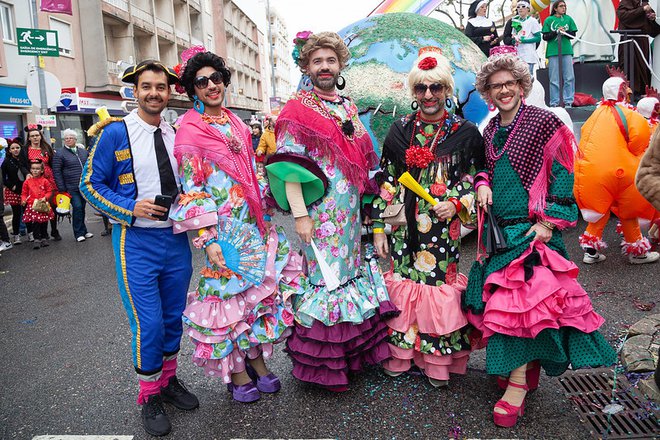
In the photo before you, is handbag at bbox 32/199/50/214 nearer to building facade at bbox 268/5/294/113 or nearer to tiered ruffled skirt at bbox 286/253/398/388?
tiered ruffled skirt at bbox 286/253/398/388

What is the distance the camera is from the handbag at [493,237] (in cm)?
258

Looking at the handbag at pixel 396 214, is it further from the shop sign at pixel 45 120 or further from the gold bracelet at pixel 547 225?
the shop sign at pixel 45 120

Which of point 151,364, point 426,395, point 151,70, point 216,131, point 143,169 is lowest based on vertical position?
point 426,395

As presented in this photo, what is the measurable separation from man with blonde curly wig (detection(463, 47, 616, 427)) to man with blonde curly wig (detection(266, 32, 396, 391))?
61 cm

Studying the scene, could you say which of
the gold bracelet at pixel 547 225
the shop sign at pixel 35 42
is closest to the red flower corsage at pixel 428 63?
the gold bracelet at pixel 547 225

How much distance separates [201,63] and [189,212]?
83cm

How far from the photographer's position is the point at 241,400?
2836 mm

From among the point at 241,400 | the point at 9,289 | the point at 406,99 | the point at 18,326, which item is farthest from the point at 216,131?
the point at 9,289

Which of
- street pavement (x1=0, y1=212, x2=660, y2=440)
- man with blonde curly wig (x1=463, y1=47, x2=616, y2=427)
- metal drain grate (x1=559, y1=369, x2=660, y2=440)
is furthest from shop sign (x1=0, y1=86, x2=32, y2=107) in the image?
metal drain grate (x1=559, y1=369, x2=660, y2=440)

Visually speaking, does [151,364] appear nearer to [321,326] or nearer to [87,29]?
[321,326]

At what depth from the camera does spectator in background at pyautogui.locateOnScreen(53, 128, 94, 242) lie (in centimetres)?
789

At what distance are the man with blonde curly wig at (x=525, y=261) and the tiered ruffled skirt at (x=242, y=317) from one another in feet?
3.46

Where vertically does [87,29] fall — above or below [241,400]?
above

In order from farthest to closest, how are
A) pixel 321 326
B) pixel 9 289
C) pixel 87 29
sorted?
pixel 87 29 → pixel 9 289 → pixel 321 326
